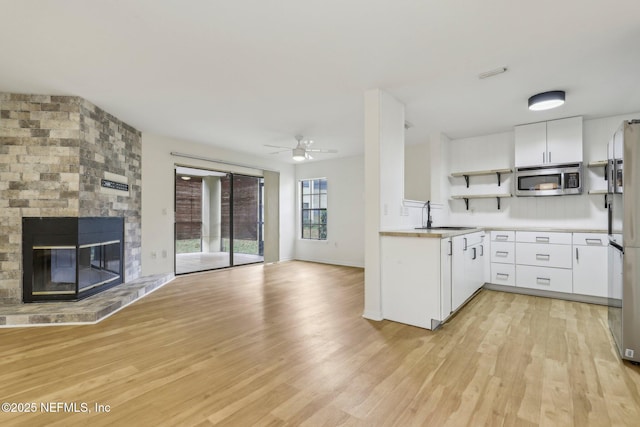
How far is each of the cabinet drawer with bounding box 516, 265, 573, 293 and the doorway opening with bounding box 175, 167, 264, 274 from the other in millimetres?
5089

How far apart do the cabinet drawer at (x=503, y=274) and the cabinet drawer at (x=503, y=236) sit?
1.17 feet

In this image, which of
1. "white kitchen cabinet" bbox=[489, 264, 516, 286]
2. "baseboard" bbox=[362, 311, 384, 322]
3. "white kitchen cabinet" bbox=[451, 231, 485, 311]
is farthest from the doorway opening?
"white kitchen cabinet" bbox=[489, 264, 516, 286]

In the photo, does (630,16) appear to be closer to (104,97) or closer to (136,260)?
(104,97)

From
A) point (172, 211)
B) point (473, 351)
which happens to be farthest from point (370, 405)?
point (172, 211)

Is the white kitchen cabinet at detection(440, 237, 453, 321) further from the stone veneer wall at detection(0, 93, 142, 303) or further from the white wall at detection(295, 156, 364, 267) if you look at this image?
the stone veneer wall at detection(0, 93, 142, 303)

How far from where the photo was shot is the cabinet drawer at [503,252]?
14.0ft

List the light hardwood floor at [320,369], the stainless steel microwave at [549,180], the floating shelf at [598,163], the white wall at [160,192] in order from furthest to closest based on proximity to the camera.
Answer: the white wall at [160,192] < the stainless steel microwave at [549,180] < the floating shelf at [598,163] < the light hardwood floor at [320,369]

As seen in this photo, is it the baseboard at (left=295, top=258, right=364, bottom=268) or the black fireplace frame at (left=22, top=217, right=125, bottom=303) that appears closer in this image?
the black fireplace frame at (left=22, top=217, right=125, bottom=303)

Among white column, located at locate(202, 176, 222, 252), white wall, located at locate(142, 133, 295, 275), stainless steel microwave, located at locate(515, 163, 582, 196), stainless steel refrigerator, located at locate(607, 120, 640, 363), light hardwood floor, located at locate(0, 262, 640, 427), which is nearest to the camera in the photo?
light hardwood floor, located at locate(0, 262, 640, 427)

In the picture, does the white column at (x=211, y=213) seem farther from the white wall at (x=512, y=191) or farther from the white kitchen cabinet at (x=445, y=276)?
the white kitchen cabinet at (x=445, y=276)

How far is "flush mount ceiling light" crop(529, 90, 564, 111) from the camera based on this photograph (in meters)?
3.18

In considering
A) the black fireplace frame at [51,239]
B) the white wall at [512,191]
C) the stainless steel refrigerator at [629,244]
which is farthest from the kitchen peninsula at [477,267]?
the black fireplace frame at [51,239]

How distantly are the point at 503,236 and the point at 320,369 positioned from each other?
354cm

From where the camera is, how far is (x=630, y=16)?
6.64 feet
